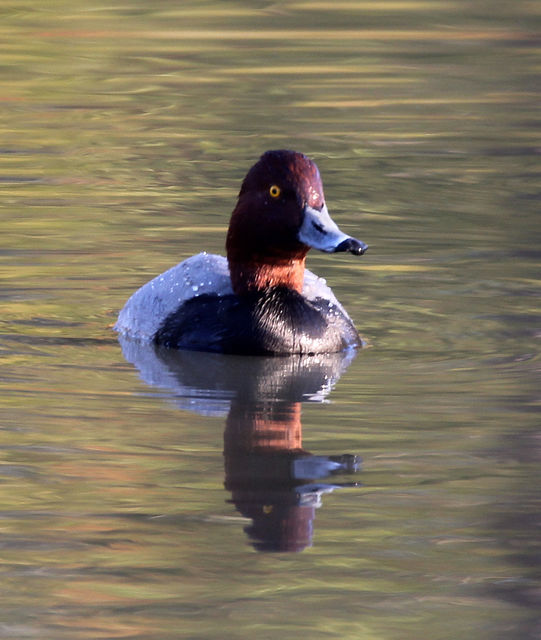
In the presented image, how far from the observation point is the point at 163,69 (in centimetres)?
1950

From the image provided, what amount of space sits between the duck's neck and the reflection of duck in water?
0.43 metres

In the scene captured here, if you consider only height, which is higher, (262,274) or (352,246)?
(352,246)

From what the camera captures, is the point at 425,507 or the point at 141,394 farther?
the point at 141,394

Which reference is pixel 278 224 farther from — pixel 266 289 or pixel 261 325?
pixel 261 325

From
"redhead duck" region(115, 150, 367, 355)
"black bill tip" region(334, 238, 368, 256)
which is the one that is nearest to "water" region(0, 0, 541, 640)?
"redhead duck" region(115, 150, 367, 355)

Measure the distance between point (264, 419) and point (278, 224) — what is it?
4.70 ft

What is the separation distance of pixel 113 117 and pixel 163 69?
3146mm

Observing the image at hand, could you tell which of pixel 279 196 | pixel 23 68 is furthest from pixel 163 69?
pixel 279 196

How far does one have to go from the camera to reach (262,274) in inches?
325

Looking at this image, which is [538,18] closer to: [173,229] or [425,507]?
[173,229]

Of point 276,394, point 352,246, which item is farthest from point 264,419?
point 352,246

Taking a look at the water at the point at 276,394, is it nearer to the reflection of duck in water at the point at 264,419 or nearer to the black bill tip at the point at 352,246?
the reflection of duck in water at the point at 264,419

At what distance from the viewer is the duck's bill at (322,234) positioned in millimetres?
7645

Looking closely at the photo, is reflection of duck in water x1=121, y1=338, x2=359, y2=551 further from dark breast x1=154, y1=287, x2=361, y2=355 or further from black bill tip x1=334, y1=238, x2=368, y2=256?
black bill tip x1=334, y1=238, x2=368, y2=256
